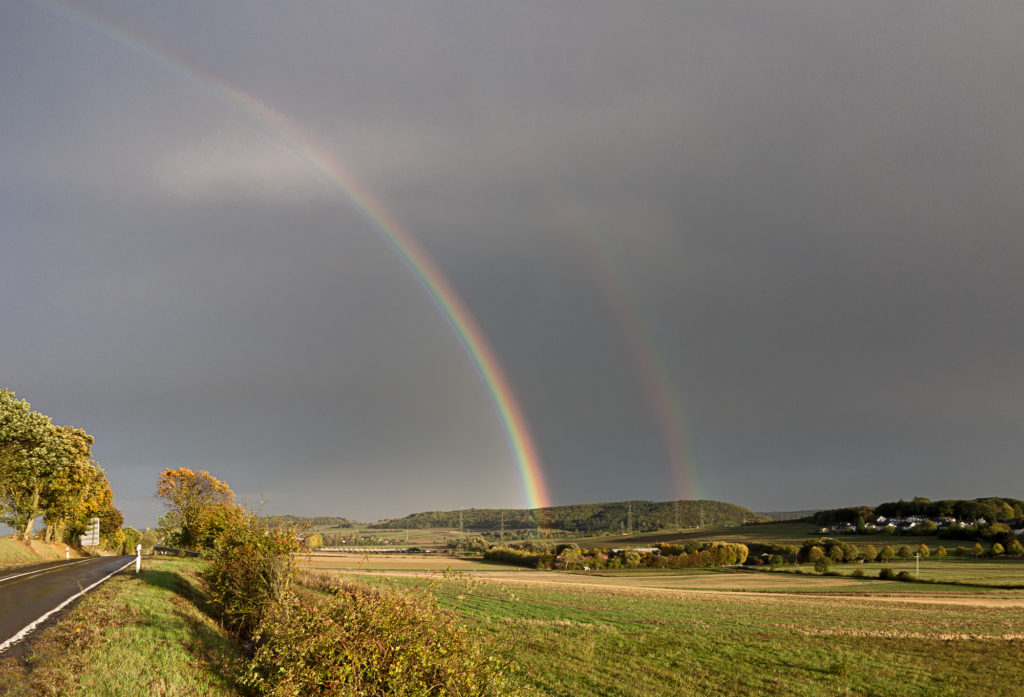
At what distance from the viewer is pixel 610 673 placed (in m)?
23.3

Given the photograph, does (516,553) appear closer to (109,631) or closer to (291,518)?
(291,518)

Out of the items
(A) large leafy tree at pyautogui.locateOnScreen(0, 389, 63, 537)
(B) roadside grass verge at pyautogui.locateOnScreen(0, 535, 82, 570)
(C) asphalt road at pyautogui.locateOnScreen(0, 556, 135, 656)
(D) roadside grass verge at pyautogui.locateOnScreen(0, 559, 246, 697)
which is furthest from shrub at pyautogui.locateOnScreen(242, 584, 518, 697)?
(A) large leafy tree at pyautogui.locateOnScreen(0, 389, 63, 537)

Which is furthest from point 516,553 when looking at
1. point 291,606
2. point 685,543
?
point 291,606

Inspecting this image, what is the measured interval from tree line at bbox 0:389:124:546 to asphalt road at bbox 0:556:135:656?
2161 cm

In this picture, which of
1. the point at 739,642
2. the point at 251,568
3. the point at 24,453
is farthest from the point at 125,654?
the point at 24,453

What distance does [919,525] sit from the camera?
16738cm

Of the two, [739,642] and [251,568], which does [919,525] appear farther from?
[251,568]

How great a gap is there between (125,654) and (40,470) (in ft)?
159

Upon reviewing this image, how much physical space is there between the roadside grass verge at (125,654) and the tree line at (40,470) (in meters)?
35.2

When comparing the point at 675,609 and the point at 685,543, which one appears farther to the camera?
the point at 685,543

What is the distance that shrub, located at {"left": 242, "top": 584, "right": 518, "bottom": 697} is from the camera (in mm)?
9492

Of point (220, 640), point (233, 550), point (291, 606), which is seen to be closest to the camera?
point (291, 606)

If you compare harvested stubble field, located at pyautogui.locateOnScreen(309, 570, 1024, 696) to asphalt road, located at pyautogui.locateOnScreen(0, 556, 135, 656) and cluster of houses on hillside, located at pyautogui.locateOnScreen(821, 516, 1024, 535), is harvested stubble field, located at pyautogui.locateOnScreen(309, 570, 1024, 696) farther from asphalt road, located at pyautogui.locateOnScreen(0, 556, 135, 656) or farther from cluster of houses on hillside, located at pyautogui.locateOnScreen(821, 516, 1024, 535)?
cluster of houses on hillside, located at pyautogui.locateOnScreen(821, 516, 1024, 535)

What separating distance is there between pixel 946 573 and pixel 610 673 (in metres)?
97.0
